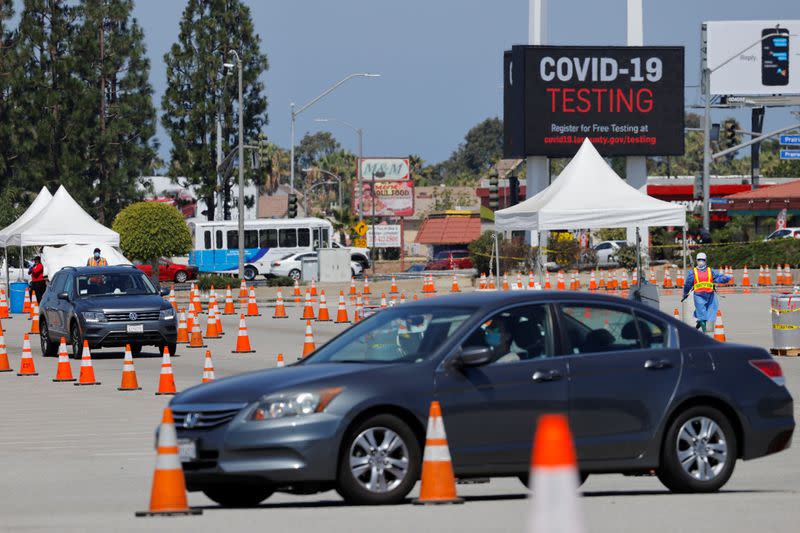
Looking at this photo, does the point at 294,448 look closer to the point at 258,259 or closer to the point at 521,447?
the point at 521,447

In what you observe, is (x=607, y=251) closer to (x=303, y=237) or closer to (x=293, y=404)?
(x=303, y=237)

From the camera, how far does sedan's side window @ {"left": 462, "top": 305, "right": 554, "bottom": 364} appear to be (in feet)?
35.0

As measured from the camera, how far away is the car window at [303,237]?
71688mm

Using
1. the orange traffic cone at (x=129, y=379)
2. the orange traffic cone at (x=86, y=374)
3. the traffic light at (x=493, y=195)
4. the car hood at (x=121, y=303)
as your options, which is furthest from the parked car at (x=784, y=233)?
the orange traffic cone at (x=129, y=379)

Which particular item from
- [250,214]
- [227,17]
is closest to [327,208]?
[250,214]

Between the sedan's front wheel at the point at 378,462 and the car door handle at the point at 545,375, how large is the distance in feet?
3.31

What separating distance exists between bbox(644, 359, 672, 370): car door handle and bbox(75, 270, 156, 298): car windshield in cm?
1640

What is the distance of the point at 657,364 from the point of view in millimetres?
11062

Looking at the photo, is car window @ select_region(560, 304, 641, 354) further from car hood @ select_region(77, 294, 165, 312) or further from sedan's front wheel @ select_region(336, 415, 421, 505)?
car hood @ select_region(77, 294, 165, 312)

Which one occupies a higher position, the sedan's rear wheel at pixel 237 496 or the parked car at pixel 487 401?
the parked car at pixel 487 401

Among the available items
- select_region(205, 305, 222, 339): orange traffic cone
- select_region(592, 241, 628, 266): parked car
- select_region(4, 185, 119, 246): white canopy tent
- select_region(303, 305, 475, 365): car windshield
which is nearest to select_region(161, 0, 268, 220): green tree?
select_region(592, 241, 628, 266): parked car

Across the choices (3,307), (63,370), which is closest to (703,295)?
(63,370)

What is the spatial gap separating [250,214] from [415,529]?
113550mm

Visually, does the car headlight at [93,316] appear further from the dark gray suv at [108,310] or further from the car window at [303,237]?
the car window at [303,237]
